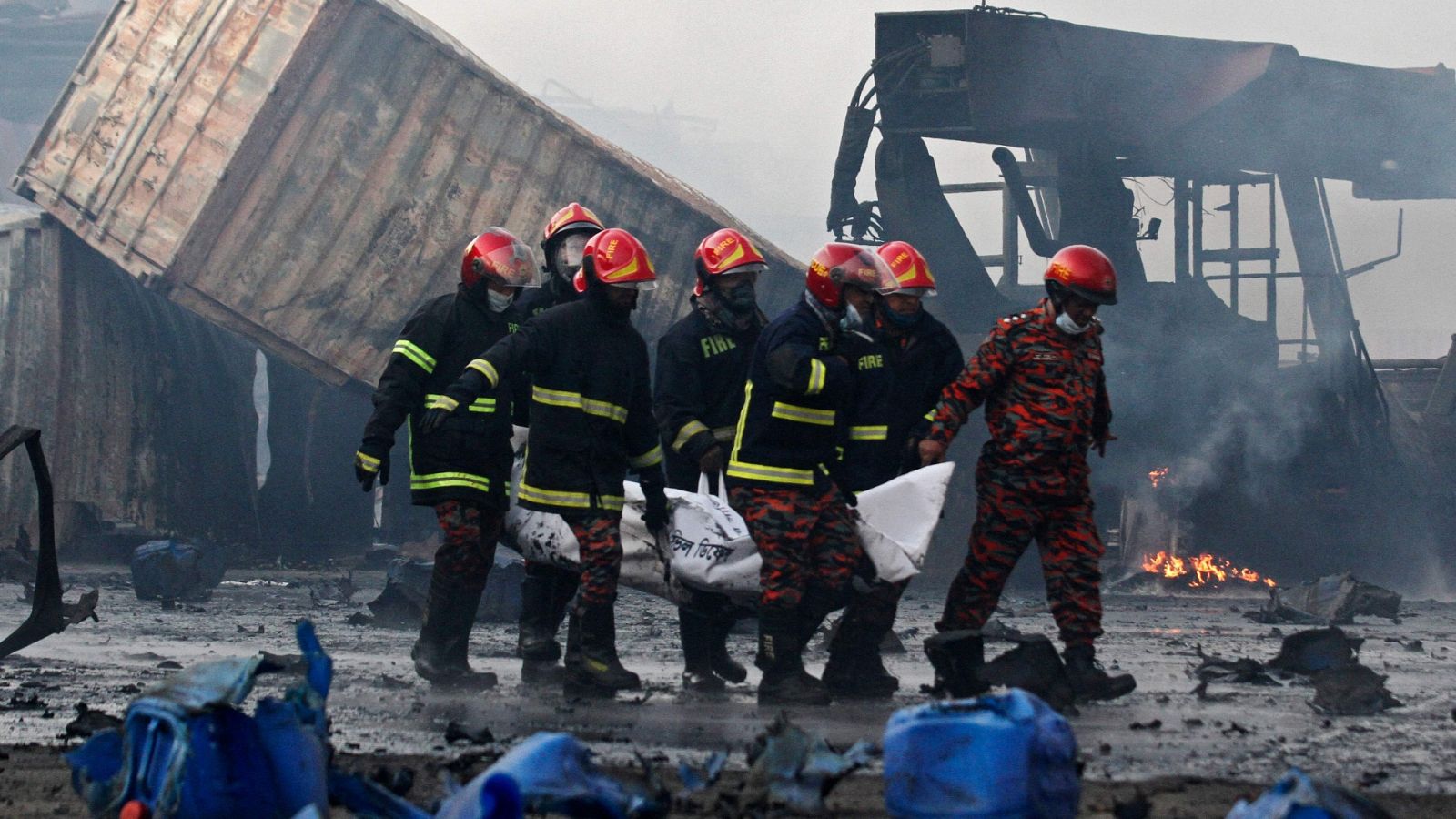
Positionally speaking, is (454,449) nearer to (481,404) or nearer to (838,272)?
(481,404)

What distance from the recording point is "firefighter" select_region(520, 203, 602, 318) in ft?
21.3

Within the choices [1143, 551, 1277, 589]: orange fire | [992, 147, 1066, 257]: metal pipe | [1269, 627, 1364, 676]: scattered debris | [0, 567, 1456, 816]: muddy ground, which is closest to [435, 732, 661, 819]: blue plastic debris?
[0, 567, 1456, 816]: muddy ground

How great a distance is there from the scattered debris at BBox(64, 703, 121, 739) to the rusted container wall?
830 centimetres

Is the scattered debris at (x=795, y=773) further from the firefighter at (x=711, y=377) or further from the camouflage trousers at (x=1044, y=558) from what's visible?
the firefighter at (x=711, y=377)

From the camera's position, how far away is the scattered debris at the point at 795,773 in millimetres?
3121

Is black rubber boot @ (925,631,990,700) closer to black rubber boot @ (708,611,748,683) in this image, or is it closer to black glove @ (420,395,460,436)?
black rubber boot @ (708,611,748,683)

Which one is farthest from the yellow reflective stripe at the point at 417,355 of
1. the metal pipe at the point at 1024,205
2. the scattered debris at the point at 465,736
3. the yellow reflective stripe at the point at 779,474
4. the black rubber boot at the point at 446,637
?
the metal pipe at the point at 1024,205

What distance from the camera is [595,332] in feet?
19.2

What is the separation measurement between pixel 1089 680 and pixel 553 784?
10.9 ft

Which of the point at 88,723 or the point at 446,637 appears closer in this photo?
the point at 88,723

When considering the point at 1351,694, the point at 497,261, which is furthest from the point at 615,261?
the point at 1351,694

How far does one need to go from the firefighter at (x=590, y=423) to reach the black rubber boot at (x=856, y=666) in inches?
28.1

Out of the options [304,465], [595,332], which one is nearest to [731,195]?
[304,465]

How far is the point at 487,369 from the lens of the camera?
559cm
